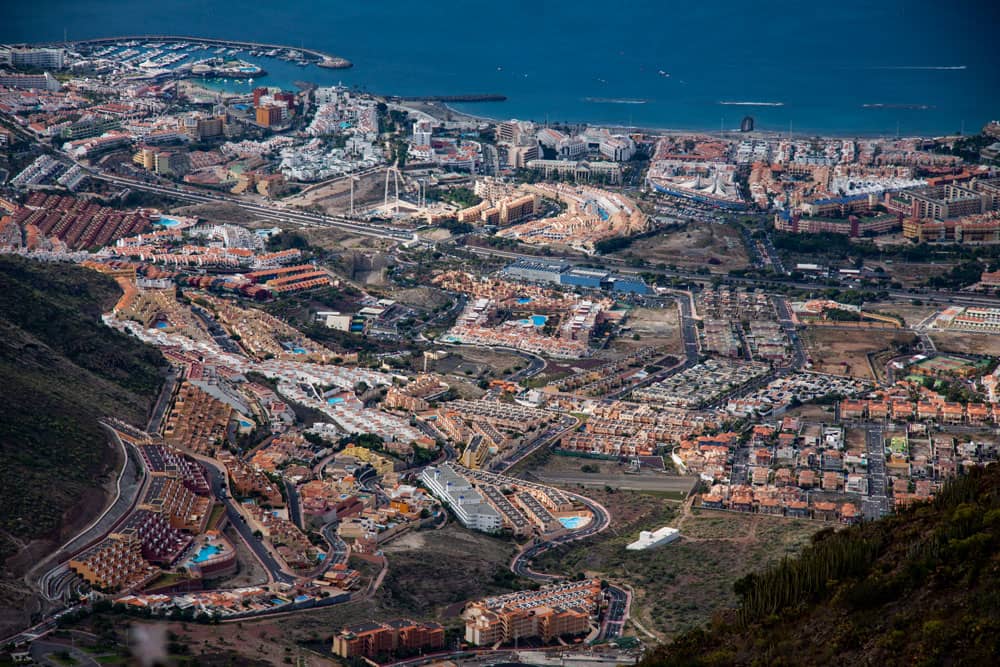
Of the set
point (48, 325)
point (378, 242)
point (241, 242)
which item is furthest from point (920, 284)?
point (48, 325)

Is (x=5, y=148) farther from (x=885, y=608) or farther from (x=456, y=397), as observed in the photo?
(x=885, y=608)

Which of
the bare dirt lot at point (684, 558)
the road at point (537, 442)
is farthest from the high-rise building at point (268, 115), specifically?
the bare dirt lot at point (684, 558)

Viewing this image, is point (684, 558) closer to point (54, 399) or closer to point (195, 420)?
point (195, 420)

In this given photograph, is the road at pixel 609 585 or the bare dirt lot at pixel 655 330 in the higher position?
the bare dirt lot at pixel 655 330

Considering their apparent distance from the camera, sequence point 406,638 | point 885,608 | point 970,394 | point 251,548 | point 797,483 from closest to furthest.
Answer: point 885,608
point 406,638
point 251,548
point 797,483
point 970,394

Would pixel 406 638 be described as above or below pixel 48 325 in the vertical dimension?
below

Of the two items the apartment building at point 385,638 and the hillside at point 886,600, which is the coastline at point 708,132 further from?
the hillside at point 886,600

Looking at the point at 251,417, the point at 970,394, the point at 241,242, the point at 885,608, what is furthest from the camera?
the point at 241,242

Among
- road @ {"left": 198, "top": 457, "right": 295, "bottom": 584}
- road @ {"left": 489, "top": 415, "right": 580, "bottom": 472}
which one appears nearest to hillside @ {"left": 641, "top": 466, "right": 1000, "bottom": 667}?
road @ {"left": 198, "top": 457, "right": 295, "bottom": 584}
